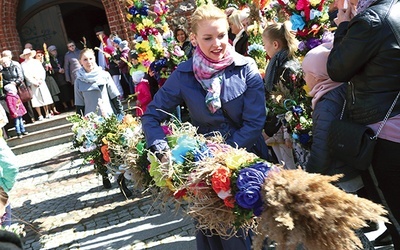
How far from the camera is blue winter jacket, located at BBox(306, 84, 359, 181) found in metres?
2.47

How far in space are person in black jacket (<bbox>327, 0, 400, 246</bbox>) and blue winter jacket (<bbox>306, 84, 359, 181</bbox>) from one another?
0.23 feet

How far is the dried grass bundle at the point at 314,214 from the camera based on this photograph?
1.58 meters

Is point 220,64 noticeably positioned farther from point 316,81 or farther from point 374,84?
point 374,84

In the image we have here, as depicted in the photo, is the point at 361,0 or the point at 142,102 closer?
the point at 361,0

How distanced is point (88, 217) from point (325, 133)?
12.4ft

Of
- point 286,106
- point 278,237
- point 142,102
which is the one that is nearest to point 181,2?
point 142,102

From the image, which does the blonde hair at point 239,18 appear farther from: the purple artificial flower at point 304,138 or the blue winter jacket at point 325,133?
the blue winter jacket at point 325,133

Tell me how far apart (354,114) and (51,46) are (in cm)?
1118

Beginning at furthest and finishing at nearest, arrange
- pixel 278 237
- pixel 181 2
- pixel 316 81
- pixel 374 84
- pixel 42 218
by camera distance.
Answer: pixel 181 2
pixel 42 218
pixel 316 81
pixel 374 84
pixel 278 237

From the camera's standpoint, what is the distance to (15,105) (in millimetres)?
10500

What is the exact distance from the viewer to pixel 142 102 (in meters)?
5.12

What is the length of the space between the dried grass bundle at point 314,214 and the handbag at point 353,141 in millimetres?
722

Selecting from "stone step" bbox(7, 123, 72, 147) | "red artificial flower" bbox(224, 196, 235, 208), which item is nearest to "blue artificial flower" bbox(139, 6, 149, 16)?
"red artificial flower" bbox(224, 196, 235, 208)

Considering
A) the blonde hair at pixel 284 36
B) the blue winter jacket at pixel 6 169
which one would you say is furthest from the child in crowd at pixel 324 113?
the blue winter jacket at pixel 6 169
